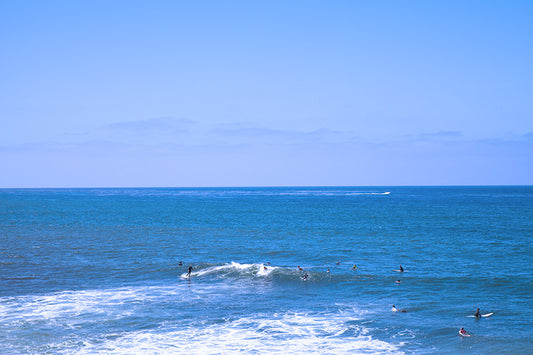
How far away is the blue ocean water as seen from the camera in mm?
30922

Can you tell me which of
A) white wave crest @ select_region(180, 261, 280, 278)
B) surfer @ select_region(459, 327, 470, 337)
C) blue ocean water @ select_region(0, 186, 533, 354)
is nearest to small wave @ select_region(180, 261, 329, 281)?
white wave crest @ select_region(180, 261, 280, 278)

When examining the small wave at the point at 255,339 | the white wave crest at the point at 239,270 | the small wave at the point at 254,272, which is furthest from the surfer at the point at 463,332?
the white wave crest at the point at 239,270

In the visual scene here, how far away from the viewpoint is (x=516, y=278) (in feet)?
154

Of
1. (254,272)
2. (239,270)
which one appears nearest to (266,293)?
(254,272)

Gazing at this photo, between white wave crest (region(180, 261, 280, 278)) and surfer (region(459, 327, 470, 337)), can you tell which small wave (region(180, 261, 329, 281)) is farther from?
surfer (region(459, 327, 470, 337))

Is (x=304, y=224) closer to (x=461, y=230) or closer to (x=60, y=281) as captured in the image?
(x=461, y=230)

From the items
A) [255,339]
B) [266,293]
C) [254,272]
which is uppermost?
[254,272]

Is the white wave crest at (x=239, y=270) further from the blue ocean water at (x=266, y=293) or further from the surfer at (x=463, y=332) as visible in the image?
the surfer at (x=463, y=332)

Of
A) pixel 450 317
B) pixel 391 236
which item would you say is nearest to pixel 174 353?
pixel 450 317

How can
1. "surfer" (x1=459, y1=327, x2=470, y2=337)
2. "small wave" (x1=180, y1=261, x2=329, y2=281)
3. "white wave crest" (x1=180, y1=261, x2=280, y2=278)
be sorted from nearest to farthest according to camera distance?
"surfer" (x1=459, y1=327, x2=470, y2=337), "small wave" (x1=180, y1=261, x2=329, y2=281), "white wave crest" (x1=180, y1=261, x2=280, y2=278)

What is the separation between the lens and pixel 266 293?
4356cm

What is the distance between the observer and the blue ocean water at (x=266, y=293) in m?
30.9

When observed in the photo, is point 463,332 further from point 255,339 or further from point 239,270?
point 239,270

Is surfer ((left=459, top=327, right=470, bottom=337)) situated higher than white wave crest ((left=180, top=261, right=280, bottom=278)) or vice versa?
white wave crest ((left=180, top=261, right=280, bottom=278))
